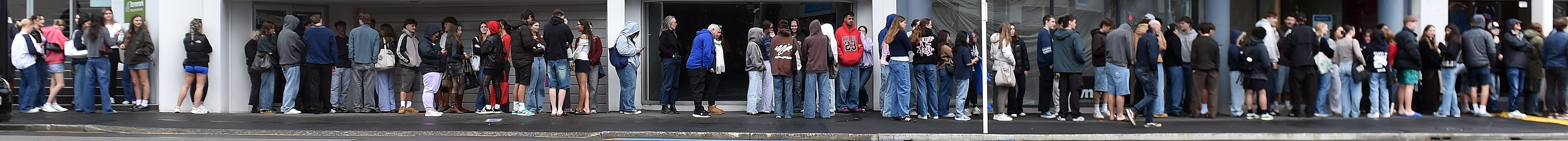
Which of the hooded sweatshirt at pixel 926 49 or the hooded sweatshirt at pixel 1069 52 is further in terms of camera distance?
the hooded sweatshirt at pixel 926 49

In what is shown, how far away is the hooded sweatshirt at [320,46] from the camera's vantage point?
34.1ft

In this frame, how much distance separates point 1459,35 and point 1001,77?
13.8 feet

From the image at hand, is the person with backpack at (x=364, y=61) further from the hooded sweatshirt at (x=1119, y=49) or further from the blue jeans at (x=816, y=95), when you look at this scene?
the hooded sweatshirt at (x=1119, y=49)

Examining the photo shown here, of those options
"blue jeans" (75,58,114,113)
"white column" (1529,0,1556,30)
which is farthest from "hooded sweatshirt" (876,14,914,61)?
"blue jeans" (75,58,114,113)

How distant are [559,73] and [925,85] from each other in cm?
306

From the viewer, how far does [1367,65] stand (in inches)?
400

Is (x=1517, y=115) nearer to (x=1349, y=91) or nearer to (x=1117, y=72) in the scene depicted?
(x=1349, y=91)

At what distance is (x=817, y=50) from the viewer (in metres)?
9.38

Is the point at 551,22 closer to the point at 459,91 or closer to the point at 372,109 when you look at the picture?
the point at 459,91

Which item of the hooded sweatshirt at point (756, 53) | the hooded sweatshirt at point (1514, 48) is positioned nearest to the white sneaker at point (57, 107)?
the hooded sweatshirt at point (756, 53)

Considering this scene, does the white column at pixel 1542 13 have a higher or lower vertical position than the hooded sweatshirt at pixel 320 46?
higher

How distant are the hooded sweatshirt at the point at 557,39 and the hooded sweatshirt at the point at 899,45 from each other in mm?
2611

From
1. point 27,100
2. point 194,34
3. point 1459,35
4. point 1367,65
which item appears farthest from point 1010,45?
point 27,100

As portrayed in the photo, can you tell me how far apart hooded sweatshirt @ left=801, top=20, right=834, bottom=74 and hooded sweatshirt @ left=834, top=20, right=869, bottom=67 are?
0.17 m
